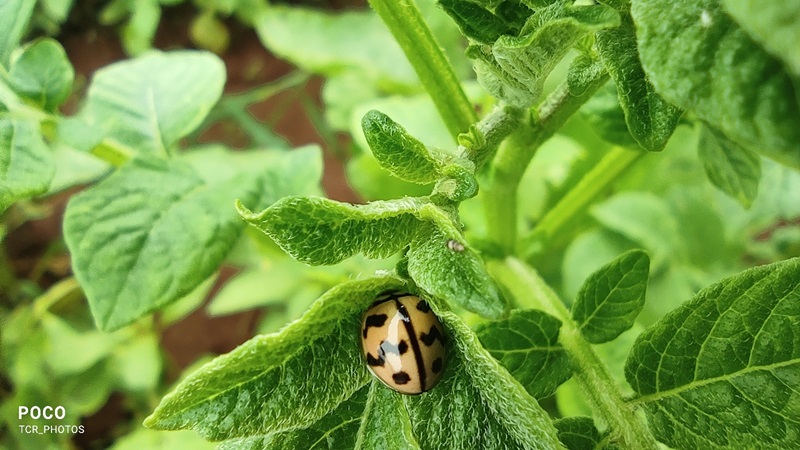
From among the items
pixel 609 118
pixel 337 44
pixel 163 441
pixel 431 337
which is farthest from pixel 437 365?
pixel 337 44

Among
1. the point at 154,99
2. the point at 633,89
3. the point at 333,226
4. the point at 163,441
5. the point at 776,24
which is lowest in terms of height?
the point at 163,441

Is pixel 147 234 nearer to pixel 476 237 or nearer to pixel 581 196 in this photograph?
pixel 476 237

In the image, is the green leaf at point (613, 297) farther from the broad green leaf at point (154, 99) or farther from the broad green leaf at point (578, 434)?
the broad green leaf at point (154, 99)

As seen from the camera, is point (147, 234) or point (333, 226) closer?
point (333, 226)

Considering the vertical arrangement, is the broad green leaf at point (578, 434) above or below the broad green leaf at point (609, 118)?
below

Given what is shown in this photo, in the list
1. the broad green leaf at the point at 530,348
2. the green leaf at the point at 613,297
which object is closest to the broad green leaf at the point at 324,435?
the broad green leaf at the point at 530,348

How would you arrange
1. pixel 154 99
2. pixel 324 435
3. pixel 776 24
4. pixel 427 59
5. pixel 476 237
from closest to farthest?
pixel 776 24 → pixel 324 435 → pixel 427 59 → pixel 476 237 → pixel 154 99

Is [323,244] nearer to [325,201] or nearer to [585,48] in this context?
[325,201]
